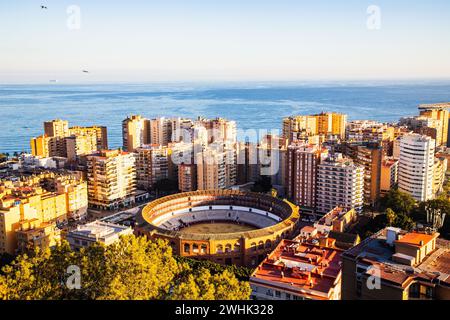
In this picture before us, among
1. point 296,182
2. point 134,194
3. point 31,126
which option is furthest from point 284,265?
point 31,126

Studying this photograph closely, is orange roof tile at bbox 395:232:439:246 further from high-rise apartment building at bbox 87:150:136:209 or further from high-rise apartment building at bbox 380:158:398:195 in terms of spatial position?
high-rise apartment building at bbox 87:150:136:209

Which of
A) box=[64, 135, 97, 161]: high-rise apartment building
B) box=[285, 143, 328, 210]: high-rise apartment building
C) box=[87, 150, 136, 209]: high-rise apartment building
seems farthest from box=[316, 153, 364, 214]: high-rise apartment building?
box=[64, 135, 97, 161]: high-rise apartment building

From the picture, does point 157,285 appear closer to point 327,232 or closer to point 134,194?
point 327,232

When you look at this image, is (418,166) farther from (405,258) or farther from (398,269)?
(398,269)

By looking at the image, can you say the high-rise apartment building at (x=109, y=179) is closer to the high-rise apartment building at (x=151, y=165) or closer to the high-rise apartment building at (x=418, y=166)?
the high-rise apartment building at (x=151, y=165)

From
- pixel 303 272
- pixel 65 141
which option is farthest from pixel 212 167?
pixel 303 272

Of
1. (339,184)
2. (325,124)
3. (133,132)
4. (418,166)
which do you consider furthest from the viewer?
(325,124)
